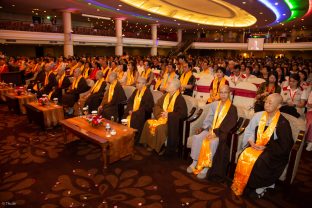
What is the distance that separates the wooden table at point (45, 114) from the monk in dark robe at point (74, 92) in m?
0.89

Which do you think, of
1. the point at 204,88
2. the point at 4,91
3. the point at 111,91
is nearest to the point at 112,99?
the point at 111,91

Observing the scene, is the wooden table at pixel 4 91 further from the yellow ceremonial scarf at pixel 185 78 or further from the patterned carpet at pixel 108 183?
the yellow ceremonial scarf at pixel 185 78

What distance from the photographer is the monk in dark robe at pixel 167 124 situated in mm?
4246

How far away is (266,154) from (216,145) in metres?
0.72

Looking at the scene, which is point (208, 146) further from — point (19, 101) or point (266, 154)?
point (19, 101)

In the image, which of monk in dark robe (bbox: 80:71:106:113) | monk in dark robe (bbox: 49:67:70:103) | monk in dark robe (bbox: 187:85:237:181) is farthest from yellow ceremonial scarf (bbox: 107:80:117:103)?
monk in dark robe (bbox: 187:85:237:181)

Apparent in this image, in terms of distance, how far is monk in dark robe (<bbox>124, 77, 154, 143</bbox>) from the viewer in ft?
15.8

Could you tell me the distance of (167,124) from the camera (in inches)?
168

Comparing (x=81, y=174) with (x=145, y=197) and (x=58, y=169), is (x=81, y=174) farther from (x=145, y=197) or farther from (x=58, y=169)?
(x=145, y=197)

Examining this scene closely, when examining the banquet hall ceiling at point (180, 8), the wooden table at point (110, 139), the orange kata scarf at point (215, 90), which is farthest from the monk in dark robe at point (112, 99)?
the banquet hall ceiling at point (180, 8)

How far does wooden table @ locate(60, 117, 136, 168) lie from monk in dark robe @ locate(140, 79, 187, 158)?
44 cm

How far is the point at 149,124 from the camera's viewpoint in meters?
4.46

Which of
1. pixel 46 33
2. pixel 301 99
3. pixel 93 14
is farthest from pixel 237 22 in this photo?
pixel 301 99

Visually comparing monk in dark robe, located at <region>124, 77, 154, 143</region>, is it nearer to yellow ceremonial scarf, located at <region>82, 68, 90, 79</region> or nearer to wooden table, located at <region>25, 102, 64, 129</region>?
wooden table, located at <region>25, 102, 64, 129</region>
